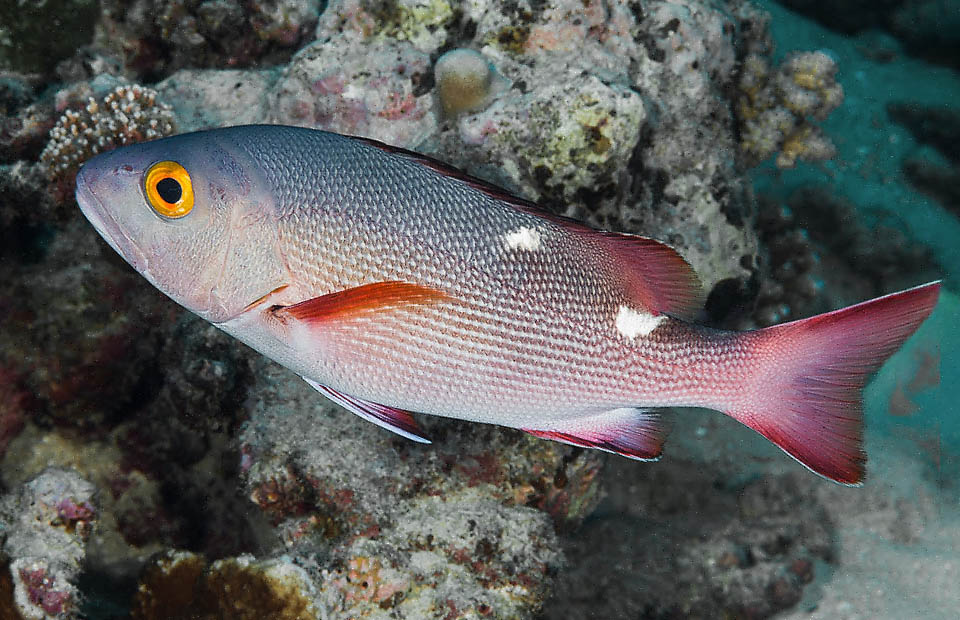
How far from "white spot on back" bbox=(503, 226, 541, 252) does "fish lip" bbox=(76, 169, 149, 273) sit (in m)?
1.24

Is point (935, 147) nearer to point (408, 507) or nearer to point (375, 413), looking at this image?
point (408, 507)

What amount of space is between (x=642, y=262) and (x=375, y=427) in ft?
5.82

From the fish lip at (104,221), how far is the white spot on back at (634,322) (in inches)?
65.5

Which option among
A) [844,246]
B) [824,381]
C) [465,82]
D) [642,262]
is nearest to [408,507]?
[642,262]

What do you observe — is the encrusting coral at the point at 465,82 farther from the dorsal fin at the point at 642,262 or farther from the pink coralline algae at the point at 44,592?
the pink coralline algae at the point at 44,592

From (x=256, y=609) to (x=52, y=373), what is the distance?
193 cm

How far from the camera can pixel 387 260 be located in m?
2.06

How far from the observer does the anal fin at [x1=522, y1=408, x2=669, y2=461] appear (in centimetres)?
229

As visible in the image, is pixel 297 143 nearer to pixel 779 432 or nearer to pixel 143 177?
pixel 143 177

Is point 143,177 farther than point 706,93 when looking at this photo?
No

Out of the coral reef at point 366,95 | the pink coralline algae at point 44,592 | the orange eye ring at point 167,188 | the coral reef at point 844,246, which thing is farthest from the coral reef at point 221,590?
the coral reef at point 844,246

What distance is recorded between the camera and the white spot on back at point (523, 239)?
7.11 ft

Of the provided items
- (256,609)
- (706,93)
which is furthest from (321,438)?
(706,93)

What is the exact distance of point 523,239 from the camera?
2.18 meters
